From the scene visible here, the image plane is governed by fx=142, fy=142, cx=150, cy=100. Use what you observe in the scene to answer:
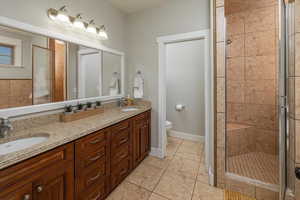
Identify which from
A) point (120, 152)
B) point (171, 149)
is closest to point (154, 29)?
point (120, 152)

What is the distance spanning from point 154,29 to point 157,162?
222cm

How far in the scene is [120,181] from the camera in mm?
1772

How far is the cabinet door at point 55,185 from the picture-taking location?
3.04ft

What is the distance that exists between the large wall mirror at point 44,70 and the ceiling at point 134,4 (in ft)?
2.80

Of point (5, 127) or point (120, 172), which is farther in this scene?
point (120, 172)

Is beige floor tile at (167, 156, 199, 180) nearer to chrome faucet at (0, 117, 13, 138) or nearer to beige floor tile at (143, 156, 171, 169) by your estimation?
beige floor tile at (143, 156, 171, 169)

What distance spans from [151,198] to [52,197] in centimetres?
100

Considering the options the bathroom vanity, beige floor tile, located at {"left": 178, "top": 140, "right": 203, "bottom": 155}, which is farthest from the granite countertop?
beige floor tile, located at {"left": 178, "top": 140, "right": 203, "bottom": 155}

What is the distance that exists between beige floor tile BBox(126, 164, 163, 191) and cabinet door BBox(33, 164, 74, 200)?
2.91 feet

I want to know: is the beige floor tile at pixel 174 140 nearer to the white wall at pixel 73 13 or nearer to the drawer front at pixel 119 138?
the drawer front at pixel 119 138

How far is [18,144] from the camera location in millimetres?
1143

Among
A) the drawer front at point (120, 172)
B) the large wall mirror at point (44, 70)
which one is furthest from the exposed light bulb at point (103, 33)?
the drawer front at point (120, 172)

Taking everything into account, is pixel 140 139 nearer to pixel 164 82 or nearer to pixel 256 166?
pixel 164 82

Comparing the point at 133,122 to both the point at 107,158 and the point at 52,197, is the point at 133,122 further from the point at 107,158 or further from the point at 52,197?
the point at 52,197
